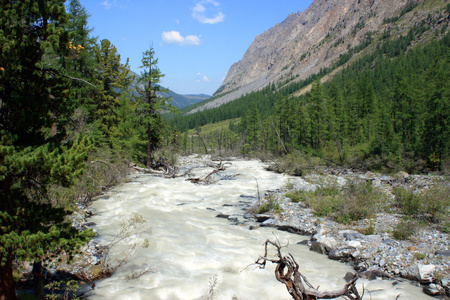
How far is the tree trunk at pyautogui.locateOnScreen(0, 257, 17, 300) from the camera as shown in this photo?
4.59 meters

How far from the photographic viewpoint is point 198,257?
29.3ft

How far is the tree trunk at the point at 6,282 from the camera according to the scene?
15.1 ft

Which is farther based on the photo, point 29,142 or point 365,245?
point 365,245

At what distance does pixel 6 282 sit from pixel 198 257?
17.3ft

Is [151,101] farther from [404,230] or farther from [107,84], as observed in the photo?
[404,230]

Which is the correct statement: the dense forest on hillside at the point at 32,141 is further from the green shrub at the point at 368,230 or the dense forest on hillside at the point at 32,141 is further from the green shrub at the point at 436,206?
the green shrub at the point at 436,206

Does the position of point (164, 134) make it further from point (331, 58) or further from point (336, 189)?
point (331, 58)

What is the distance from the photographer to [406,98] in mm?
28000

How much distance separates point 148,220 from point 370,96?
40.2 m

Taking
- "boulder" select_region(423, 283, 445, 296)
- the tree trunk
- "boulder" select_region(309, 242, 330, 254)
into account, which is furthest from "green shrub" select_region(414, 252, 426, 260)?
the tree trunk

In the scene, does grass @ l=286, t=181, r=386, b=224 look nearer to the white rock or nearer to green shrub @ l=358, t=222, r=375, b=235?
green shrub @ l=358, t=222, r=375, b=235

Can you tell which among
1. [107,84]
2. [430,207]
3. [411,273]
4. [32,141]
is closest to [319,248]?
[411,273]

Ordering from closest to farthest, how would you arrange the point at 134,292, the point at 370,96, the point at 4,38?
the point at 4,38 → the point at 134,292 → the point at 370,96

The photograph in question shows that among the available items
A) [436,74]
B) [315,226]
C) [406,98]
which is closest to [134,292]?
[315,226]
